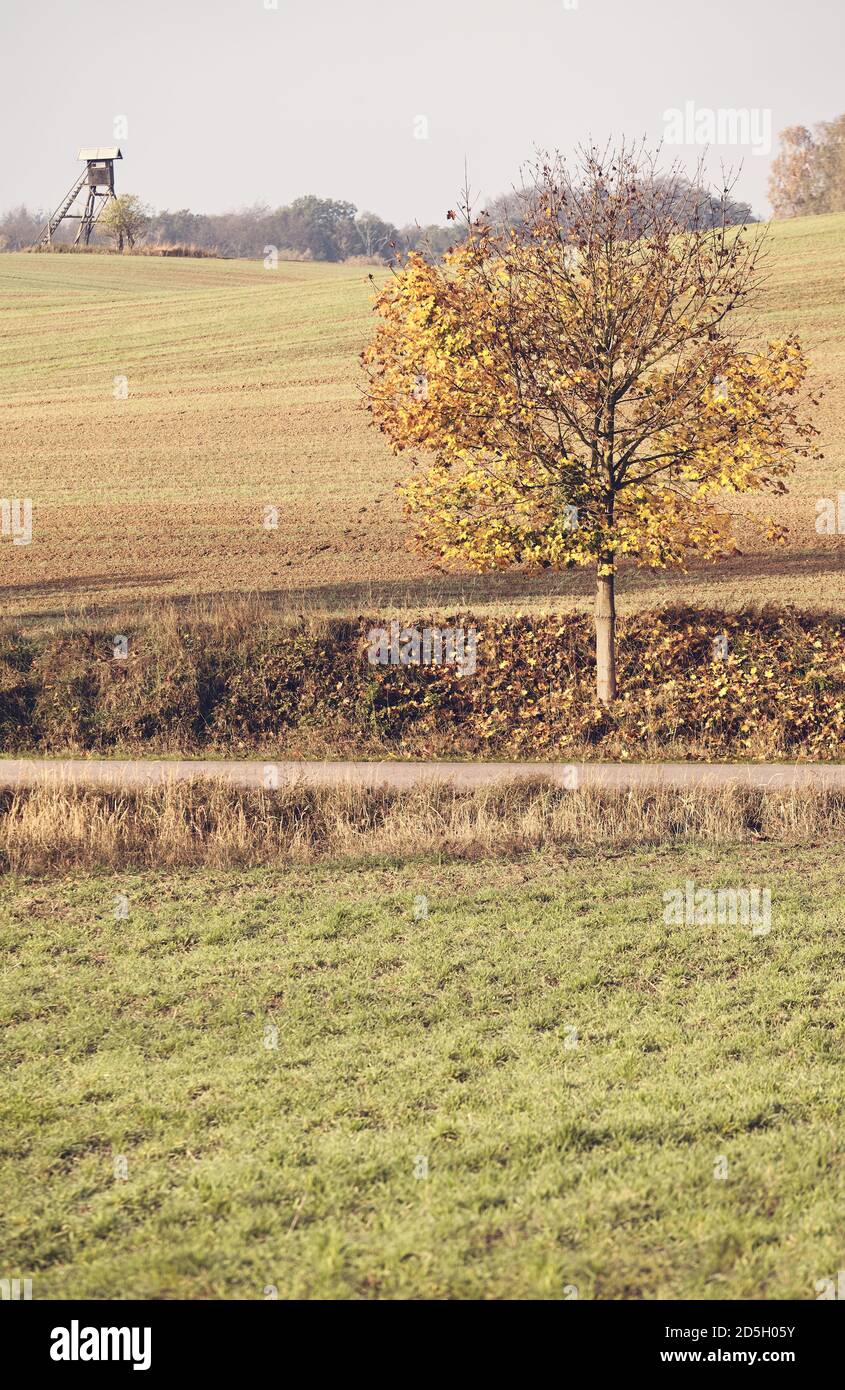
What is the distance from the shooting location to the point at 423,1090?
23.7 ft

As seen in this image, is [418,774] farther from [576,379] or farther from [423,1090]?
[423,1090]

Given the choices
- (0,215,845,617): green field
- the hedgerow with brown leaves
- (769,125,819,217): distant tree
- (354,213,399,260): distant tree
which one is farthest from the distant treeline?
the hedgerow with brown leaves

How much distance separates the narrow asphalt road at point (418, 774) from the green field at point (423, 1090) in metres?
2.73

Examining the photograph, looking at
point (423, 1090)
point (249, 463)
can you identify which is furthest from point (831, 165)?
point (423, 1090)

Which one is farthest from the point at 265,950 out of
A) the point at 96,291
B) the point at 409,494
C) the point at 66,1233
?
the point at 96,291

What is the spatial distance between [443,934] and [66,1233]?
4.83 metres

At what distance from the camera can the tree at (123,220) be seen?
91.9m

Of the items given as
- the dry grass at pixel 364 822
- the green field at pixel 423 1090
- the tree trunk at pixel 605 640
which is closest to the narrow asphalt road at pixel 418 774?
the dry grass at pixel 364 822

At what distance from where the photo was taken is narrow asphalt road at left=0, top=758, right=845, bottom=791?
47.8ft

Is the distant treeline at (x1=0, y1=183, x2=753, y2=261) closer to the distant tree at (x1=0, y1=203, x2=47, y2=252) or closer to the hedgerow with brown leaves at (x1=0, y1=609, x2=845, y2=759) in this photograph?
the distant tree at (x1=0, y1=203, x2=47, y2=252)

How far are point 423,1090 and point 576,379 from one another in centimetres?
1225

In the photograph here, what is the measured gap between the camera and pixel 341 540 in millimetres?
26094

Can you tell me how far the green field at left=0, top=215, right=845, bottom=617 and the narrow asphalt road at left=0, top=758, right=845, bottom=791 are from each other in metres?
5.71
